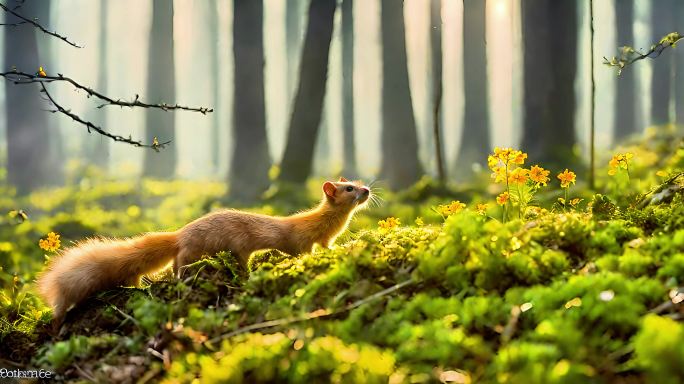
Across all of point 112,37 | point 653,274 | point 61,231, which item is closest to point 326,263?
point 653,274

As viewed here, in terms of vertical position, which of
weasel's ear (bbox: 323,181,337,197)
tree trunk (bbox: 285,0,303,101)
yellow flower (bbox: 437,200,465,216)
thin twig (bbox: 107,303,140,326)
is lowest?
thin twig (bbox: 107,303,140,326)

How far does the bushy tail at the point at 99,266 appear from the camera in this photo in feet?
11.2

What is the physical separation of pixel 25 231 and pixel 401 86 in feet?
30.2

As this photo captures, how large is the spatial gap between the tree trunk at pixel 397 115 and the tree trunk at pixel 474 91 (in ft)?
17.3

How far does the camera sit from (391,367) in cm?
199

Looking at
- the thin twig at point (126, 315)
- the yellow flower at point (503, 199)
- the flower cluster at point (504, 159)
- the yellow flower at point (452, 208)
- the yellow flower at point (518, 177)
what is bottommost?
the thin twig at point (126, 315)

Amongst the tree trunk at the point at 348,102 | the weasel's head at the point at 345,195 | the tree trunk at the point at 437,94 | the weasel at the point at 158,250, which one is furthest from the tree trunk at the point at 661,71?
the weasel at the point at 158,250

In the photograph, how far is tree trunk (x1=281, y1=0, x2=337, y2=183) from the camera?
12.3 m

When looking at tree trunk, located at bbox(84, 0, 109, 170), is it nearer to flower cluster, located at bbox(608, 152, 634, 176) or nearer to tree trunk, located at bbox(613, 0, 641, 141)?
tree trunk, located at bbox(613, 0, 641, 141)

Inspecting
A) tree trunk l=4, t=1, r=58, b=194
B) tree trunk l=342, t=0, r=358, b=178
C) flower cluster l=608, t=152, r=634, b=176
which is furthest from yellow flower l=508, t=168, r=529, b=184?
tree trunk l=342, t=0, r=358, b=178

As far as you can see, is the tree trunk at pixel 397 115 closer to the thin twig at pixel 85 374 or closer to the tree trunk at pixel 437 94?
the tree trunk at pixel 437 94

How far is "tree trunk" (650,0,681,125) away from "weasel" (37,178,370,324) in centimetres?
2459

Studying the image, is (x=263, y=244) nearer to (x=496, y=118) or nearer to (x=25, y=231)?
(x=25, y=231)

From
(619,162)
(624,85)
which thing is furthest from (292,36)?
(619,162)
